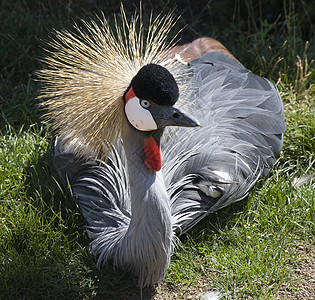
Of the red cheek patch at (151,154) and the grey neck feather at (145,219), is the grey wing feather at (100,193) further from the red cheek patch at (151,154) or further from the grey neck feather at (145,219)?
the red cheek patch at (151,154)

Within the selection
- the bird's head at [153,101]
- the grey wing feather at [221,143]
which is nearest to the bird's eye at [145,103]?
the bird's head at [153,101]

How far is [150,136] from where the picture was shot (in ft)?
5.60

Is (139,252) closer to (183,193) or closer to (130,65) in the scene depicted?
(183,193)

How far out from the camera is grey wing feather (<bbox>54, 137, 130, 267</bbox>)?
1974 mm

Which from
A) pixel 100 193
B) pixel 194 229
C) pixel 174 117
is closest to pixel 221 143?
pixel 194 229

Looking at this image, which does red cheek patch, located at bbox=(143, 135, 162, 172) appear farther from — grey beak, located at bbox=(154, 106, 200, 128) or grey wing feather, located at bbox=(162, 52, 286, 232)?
grey wing feather, located at bbox=(162, 52, 286, 232)

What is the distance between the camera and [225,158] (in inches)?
85.4

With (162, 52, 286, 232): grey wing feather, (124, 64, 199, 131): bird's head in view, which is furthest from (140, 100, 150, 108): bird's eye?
(162, 52, 286, 232): grey wing feather

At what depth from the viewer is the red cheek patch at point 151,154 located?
66.7 inches

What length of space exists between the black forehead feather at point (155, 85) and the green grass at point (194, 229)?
676mm

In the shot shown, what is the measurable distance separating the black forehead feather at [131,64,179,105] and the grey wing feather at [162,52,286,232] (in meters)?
0.39

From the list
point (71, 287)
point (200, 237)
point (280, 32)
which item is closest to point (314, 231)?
point (200, 237)

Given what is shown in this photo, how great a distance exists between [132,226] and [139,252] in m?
0.09

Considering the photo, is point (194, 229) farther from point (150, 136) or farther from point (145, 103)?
point (145, 103)
